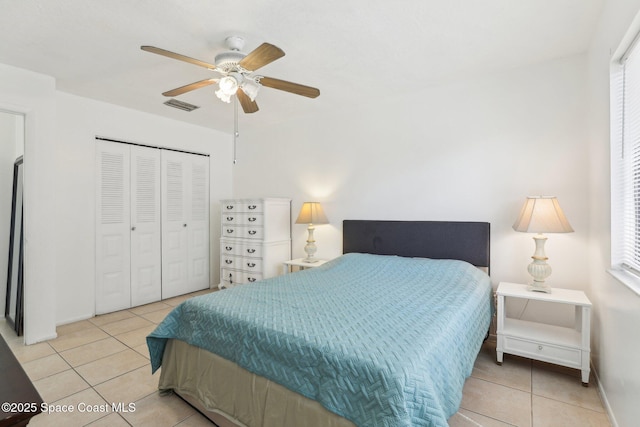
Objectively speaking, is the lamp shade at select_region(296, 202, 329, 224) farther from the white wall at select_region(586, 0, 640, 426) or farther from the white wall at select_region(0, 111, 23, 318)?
the white wall at select_region(0, 111, 23, 318)

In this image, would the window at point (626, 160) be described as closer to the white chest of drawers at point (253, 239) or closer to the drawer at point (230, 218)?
the white chest of drawers at point (253, 239)

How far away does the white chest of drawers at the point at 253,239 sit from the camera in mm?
3855

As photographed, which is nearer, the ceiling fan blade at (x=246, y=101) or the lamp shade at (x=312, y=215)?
the ceiling fan blade at (x=246, y=101)

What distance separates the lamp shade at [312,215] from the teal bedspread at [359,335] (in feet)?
3.82

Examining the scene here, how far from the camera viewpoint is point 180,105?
11.7 ft

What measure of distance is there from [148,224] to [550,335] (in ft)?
13.9

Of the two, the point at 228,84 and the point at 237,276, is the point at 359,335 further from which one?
the point at 237,276

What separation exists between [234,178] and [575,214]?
4.20 m

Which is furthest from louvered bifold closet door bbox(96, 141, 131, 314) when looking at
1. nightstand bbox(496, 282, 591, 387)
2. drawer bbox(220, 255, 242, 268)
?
nightstand bbox(496, 282, 591, 387)

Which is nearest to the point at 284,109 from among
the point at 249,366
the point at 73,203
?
the point at 73,203

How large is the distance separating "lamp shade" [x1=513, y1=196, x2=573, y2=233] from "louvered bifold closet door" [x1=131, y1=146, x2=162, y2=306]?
156 inches

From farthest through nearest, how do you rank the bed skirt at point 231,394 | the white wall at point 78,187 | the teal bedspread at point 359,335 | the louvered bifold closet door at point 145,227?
the louvered bifold closet door at point 145,227 → the white wall at point 78,187 → the bed skirt at point 231,394 → the teal bedspread at point 359,335

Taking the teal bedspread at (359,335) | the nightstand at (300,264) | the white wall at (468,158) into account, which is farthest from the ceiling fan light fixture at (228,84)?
the nightstand at (300,264)

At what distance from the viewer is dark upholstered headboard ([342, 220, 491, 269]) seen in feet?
9.16
